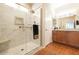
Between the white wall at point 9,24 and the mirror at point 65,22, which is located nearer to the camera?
the white wall at point 9,24

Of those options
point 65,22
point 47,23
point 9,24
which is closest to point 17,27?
point 9,24

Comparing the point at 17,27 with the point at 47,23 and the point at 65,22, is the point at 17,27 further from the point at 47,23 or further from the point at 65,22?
the point at 65,22

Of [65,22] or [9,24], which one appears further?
[65,22]

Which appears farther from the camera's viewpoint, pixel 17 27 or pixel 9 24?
pixel 17 27

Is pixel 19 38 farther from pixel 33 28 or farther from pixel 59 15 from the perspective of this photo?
pixel 59 15

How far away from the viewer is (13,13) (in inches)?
53.1

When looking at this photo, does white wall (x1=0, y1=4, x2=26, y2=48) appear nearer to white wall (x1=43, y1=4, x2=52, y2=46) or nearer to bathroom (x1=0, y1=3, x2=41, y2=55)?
bathroom (x1=0, y1=3, x2=41, y2=55)

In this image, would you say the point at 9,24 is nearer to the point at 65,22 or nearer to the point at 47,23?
the point at 47,23

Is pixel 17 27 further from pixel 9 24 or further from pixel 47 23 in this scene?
pixel 47 23

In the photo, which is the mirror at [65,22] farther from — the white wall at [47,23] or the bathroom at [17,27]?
the bathroom at [17,27]

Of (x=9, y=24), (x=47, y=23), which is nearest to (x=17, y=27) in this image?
(x=9, y=24)

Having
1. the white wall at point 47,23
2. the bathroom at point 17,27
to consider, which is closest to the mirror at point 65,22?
the white wall at point 47,23

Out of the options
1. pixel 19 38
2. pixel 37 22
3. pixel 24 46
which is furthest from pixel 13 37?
pixel 37 22
